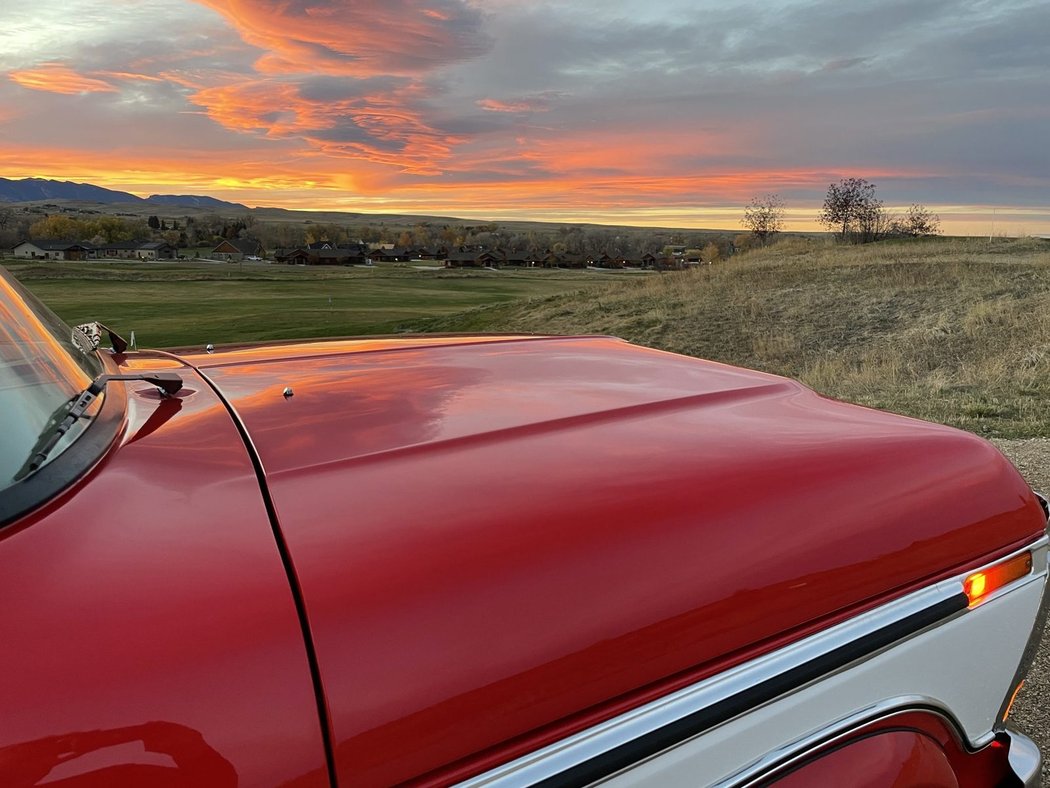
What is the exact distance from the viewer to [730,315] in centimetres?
2238

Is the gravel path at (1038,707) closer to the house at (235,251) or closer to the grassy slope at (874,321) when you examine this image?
the grassy slope at (874,321)

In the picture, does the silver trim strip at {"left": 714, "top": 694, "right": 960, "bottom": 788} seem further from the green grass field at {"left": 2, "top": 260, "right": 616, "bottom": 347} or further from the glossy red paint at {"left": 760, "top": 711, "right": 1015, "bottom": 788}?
the green grass field at {"left": 2, "top": 260, "right": 616, "bottom": 347}

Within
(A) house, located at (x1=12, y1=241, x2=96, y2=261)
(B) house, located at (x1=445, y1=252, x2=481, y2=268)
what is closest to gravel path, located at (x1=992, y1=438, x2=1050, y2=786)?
(B) house, located at (x1=445, y1=252, x2=481, y2=268)

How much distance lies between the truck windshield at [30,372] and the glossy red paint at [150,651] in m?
0.14

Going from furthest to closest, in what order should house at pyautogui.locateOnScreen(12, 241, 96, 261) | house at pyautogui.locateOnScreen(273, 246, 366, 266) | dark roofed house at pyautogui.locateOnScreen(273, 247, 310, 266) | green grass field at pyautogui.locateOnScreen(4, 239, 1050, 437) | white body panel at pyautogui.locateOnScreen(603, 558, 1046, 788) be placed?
dark roofed house at pyautogui.locateOnScreen(273, 247, 310, 266) < house at pyautogui.locateOnScreen(273, 246, 366, 266) < house at pyautogui.locateOnScreen(12, 241, 96, 261) < green grass field at pyautogui.locateOnScreen(4, 239, 1050, 437) < white body panel at pyautogui.locateOnScreen(603, 558, 1046, 788)

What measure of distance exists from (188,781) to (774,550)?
0.89m

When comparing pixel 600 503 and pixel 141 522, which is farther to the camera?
pixel 600 503

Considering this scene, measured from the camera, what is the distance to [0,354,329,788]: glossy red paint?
2.48ft

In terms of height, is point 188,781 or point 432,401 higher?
point 432,401

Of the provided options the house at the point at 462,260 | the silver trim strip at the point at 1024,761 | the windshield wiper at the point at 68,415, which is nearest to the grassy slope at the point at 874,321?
the silver trim strip at the point at 1024,761

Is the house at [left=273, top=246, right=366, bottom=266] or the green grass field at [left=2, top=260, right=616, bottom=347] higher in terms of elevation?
the house at [left=273, top=246, right=366, bottom=266]

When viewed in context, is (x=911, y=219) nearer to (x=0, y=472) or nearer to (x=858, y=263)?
(x=858, y=263)

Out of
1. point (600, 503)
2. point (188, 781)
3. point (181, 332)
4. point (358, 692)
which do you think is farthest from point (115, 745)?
point (181, 332)

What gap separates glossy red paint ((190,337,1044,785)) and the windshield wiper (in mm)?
154
